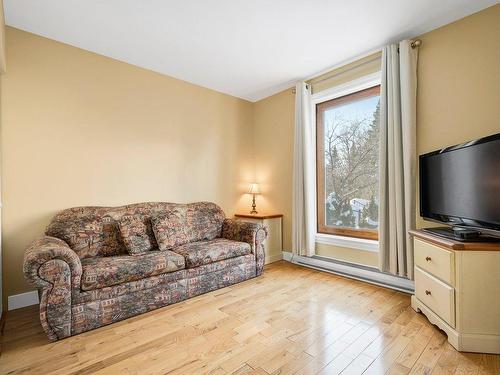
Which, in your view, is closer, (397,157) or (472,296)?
(472,296)

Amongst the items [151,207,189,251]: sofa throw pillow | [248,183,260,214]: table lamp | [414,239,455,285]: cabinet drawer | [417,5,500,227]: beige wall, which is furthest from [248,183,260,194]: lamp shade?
[414,239,455,285]: cabinet drawer

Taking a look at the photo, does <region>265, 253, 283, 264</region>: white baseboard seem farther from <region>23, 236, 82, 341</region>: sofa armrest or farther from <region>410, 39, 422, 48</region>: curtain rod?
<region>410, 39, 422, 48</region>: curtain rod

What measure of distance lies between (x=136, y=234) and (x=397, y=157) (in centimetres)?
291

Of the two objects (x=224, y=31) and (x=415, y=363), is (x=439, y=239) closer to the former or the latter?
(x=415, y=363)

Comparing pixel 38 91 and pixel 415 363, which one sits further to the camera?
pixel 38 91

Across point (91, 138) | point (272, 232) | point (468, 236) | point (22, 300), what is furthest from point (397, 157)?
point (22, 300)

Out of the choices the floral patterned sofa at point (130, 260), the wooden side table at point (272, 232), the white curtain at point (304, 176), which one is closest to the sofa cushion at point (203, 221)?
the floral patterned sofa at point (130, 260)

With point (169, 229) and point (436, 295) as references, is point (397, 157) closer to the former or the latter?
point (436, 295)

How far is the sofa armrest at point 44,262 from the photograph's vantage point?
5.77ft

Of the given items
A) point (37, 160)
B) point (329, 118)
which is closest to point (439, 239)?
point (329, 118)

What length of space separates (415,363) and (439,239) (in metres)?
0.87

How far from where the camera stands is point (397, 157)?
2.66m

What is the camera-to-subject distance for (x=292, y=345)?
1.78m

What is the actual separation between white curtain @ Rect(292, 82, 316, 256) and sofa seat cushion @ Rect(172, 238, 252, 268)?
0.90m
